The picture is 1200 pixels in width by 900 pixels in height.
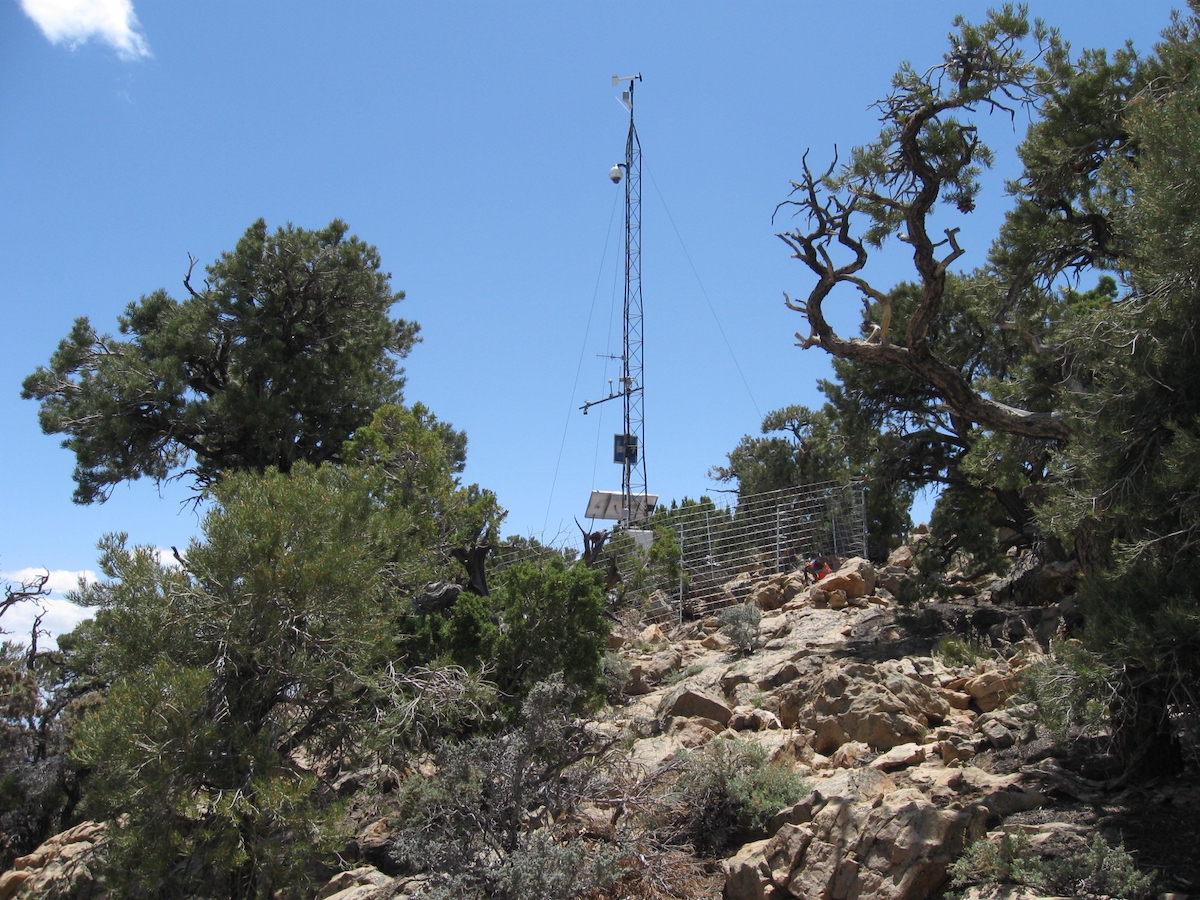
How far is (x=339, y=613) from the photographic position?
8516 millimetres

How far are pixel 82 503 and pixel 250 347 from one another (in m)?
4.61

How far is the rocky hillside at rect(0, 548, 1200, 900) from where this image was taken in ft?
20.9

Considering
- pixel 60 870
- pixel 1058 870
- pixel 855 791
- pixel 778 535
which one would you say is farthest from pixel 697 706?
pixel 60 870

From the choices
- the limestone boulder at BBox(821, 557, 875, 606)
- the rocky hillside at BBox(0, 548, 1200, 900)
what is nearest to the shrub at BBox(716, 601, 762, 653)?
the rocky hillside at BBox(0, 548, 1200, 900)

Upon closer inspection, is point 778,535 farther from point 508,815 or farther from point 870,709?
point 508,815

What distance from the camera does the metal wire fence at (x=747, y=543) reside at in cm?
1766

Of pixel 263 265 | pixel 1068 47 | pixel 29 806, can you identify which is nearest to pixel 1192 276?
pixel 1068 47

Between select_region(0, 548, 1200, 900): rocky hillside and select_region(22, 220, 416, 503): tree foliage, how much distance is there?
27.1ft

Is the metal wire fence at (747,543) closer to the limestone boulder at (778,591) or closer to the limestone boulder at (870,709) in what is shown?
the limestone boulder at (778,591)

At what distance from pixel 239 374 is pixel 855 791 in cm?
1509

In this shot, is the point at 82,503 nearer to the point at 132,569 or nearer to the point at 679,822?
the point at 132,569

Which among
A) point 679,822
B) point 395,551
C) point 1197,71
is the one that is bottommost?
point 679,822

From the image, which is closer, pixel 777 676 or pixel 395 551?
pixel 395 551

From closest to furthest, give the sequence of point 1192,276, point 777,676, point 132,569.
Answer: point 1192,276, point 132,569, point 777,676
